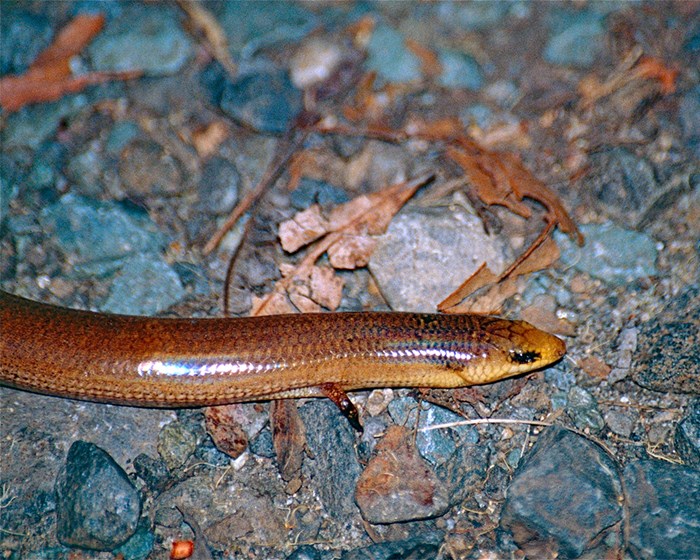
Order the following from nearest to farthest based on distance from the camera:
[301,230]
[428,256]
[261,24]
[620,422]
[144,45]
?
[620,422] < [428,256] < [301,230] < [144,45] < [261,24]

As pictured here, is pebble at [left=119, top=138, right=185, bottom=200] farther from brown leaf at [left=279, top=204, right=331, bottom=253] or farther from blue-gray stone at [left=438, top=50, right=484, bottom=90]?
blue-gray stone at [left=438, top=50, right=484, bottom=90]

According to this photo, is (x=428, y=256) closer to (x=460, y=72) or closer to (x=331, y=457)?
(x=331, y=457)

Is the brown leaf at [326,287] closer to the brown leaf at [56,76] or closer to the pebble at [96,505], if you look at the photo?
the pebble at [96,505]

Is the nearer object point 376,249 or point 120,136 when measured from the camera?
point 376,249

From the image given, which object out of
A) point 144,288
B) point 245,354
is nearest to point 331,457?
point 245,354

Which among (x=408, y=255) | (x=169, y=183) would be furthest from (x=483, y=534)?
(x=169, y=183)

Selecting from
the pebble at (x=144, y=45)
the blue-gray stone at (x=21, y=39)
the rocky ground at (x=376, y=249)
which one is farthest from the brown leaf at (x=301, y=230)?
the blue-gray stone at (x=21, y=39)
